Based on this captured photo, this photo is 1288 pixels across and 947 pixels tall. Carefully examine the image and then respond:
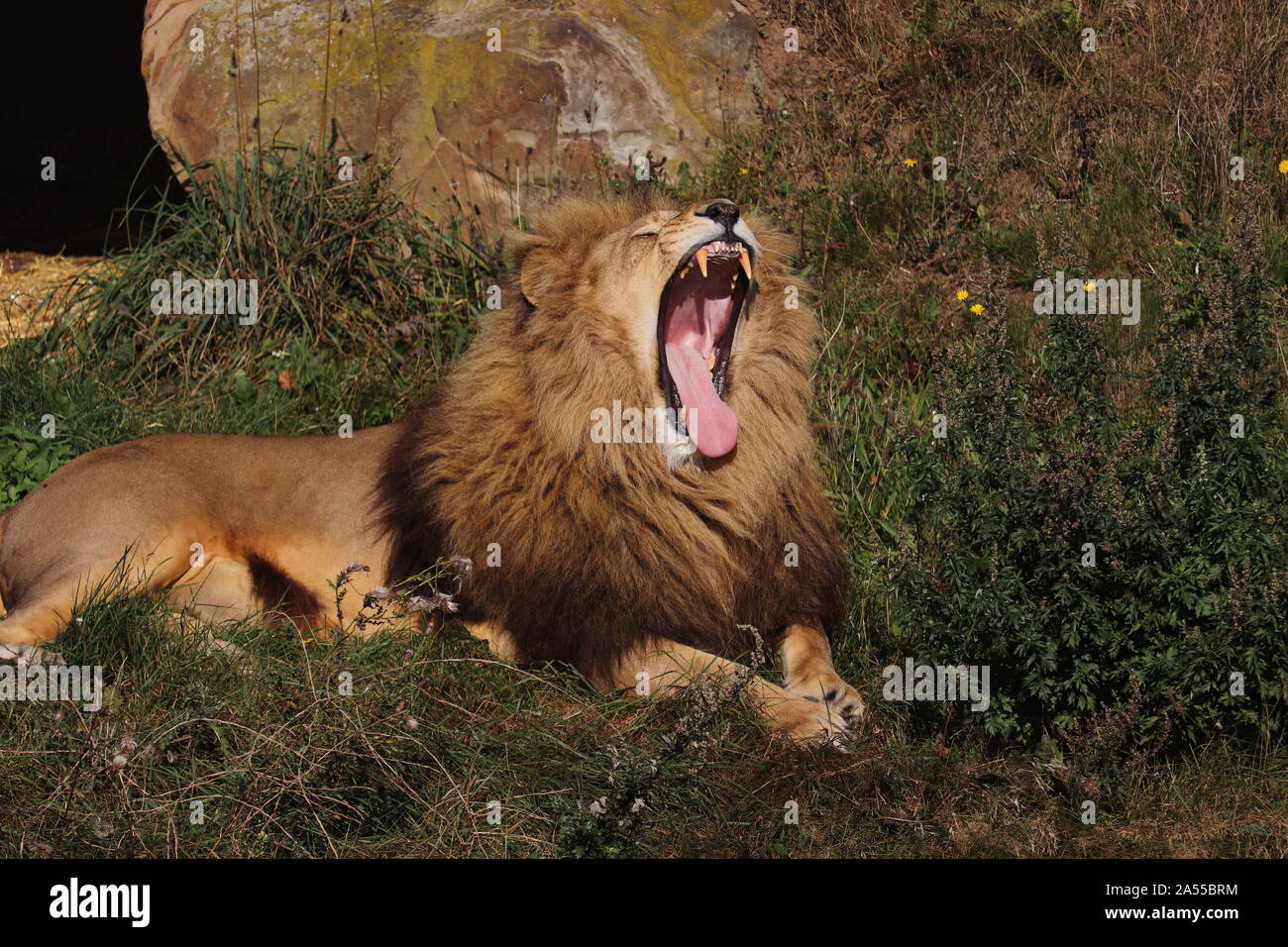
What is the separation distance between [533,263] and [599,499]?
871 mm

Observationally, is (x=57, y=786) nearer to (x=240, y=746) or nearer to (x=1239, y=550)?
(x=240, y=746)

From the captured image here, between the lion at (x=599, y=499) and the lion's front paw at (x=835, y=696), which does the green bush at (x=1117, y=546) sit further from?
the lion at (x=599, y=499)

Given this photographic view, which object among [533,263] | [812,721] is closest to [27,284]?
[533,263]

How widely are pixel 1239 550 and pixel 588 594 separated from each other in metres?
2.01

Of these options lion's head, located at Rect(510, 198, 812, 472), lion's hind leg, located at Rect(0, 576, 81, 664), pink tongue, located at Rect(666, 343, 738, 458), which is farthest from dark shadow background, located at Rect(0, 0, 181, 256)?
pink tongue, located at Rect(666, 343, 738, 458)

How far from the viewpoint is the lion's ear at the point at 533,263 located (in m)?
4.98

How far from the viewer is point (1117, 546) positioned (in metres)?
4.10

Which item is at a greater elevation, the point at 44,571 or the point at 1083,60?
the point at 1083,60

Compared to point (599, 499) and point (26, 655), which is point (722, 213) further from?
point (26, 655)

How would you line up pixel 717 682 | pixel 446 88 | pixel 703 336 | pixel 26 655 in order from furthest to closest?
pixel 446 88
pixel 703 336
pixel 26 655
pixel 717 682

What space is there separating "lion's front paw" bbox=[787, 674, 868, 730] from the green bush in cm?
36

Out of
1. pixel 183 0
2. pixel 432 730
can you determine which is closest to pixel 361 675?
pixel 432 730

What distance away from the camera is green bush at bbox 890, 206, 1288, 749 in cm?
404

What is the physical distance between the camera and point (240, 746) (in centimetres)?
402
